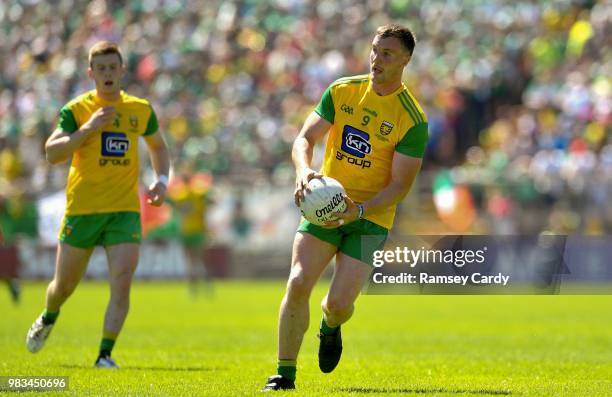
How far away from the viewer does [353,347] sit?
15.1 metres

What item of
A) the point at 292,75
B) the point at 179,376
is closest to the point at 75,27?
the point at 292,75

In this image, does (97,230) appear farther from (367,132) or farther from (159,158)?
(367,132)

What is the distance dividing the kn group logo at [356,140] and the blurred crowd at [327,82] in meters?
16.9

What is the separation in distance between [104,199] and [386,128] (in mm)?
3458

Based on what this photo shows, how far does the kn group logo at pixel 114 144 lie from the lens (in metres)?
12.2

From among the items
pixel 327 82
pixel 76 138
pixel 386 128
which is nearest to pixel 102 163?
pixel 76 138

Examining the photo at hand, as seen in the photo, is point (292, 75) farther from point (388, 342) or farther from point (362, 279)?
point (362, 279)

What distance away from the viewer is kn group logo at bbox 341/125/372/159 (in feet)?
32.6

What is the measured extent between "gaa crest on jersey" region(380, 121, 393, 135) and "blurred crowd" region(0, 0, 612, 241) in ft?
55.5

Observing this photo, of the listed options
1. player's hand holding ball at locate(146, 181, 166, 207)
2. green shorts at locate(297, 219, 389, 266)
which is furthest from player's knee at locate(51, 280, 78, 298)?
green shorts at locate(297, 219, 389, 266)

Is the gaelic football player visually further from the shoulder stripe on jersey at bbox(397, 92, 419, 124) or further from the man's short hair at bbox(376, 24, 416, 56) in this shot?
the man's short hair at bbox(376, 24, 416, 56)

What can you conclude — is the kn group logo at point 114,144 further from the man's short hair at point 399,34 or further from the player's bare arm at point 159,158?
the man's short hair at point 399,34

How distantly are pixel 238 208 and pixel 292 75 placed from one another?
5515mm

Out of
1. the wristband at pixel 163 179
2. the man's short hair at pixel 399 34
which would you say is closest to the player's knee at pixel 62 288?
Answer: the wristband at pixel 163 179
